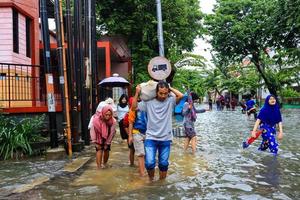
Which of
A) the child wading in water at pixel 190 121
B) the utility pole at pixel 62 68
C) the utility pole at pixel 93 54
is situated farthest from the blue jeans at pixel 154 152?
the utility pole at pixel 93 54

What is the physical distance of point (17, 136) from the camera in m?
10.3

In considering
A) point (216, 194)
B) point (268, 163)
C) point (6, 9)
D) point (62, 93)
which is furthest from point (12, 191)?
point (6, 9)

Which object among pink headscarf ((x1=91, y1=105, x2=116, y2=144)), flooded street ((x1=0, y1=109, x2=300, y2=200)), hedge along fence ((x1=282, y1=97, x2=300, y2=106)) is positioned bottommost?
flooded street ((x1=0, y1=109, x2=300, y2=200))

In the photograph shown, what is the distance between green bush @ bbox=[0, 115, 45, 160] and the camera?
10.2 metres

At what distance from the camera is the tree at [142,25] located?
27906mm

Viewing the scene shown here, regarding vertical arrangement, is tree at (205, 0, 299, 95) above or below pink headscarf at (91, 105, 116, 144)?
above

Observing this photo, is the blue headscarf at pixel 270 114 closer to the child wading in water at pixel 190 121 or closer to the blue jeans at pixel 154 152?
the child wading in water at pixel 190 121

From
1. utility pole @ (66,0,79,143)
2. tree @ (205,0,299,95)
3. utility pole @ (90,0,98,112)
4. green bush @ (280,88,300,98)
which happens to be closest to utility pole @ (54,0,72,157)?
utility pole @ (66,0,79,143)

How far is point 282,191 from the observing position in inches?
269

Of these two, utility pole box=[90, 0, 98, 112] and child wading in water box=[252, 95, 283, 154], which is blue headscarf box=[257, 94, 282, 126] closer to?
child wading in water box=[252, 95, 283, 154]

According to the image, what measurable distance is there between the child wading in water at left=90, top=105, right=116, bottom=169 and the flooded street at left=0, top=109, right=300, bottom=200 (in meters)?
0.38

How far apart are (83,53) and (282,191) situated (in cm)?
717

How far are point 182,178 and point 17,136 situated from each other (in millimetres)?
4554

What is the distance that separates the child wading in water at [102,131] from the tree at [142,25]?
18.4 metres
